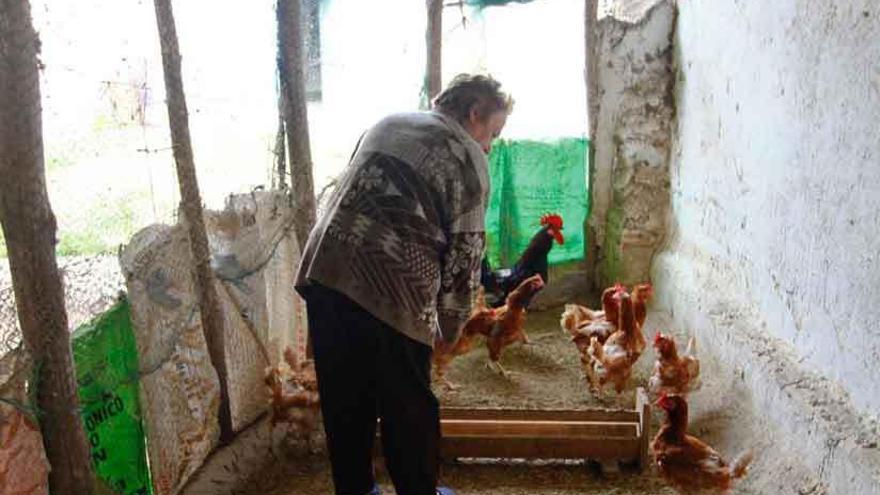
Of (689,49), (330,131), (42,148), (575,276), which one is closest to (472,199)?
(42,148)

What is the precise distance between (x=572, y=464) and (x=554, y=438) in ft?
1.00

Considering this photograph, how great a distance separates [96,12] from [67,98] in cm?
33

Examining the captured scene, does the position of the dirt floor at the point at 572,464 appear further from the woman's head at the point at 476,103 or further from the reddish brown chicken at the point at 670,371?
the woman's head at the point at 476,103

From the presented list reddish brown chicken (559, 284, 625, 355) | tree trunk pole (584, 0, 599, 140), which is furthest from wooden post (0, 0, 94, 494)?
tree trunk pole (584, 0, 599, 140)

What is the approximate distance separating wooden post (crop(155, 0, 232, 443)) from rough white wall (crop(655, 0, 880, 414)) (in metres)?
2.48

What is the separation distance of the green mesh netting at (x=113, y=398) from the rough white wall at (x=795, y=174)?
258 centimetres

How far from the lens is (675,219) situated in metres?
5.17

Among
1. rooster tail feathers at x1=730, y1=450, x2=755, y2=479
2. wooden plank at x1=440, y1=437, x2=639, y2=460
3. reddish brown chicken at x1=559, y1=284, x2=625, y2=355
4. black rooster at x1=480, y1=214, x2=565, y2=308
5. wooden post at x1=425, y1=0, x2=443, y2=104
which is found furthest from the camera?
wooden post at x1=425, y1=0, x2=443, y2=104

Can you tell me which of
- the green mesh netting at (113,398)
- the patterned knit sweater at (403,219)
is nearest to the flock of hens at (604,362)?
the patterned knit sweater at (403,219)

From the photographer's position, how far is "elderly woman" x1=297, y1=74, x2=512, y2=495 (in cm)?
239

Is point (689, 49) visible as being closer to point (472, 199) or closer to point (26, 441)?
point (472, 199)

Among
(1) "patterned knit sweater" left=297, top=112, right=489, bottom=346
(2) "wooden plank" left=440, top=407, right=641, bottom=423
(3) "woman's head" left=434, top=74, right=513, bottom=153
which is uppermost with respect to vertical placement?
(3) "woman's head" left=434, top=74, right=513, bottom=153

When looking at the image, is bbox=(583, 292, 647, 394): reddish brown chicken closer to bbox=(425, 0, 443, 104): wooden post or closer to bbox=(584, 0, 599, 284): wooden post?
bbox=(584, 0, 599, 284): wooden post

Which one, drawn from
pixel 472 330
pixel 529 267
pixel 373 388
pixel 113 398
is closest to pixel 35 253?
pixel 113 398
